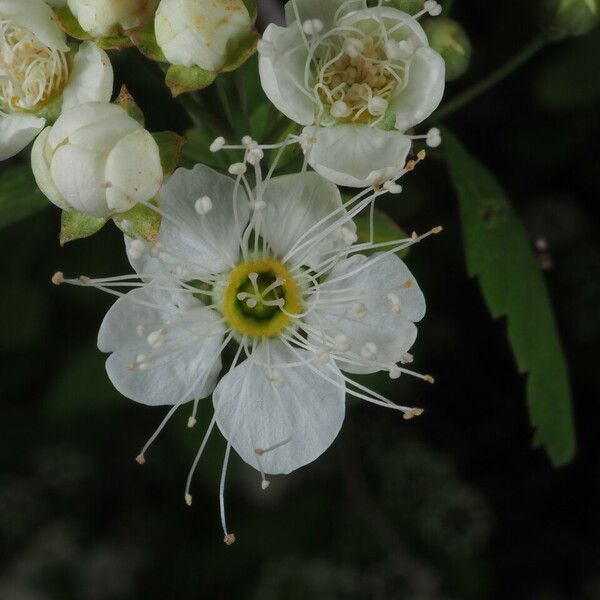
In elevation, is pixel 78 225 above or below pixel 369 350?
above

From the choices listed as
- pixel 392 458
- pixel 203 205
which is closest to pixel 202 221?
pixel 203 205

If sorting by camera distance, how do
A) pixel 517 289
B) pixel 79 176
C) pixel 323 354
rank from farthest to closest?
pixel 517 289 < pixel 323 354 < pixel 79 176

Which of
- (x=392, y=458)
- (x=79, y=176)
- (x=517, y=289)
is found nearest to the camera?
Answer: (x=79, y=176)

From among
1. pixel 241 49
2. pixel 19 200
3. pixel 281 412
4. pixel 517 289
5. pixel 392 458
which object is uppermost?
pixel 241 49

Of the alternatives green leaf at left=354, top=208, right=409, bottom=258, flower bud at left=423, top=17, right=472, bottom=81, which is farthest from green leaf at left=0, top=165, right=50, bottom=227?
flower bud at left=423, top=17, right=472, bottom=81

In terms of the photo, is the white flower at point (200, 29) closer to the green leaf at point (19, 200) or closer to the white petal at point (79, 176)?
the white petal at point (79, 176)

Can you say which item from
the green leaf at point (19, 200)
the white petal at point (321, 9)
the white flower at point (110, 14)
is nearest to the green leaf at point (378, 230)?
the white petal at point (321, 9)

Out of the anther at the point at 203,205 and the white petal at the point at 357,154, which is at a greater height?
the anther at the point at 203,205

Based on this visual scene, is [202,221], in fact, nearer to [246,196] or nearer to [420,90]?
[246,196]
